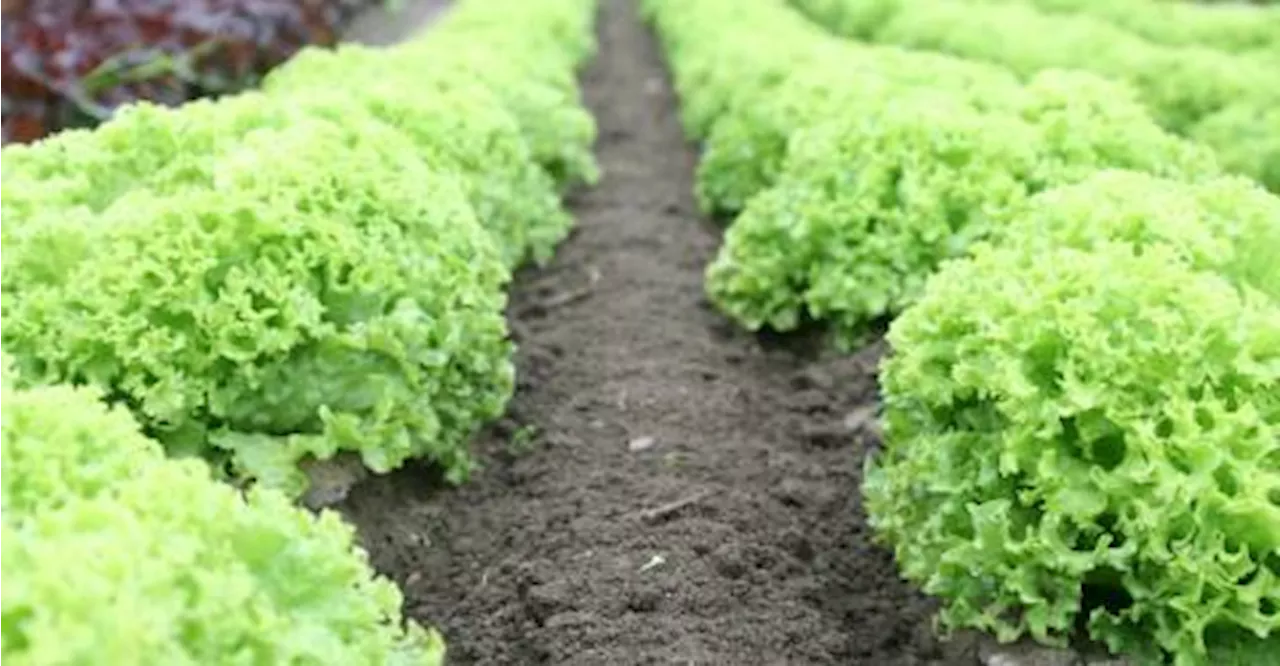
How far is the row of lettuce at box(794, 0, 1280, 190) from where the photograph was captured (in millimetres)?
10836

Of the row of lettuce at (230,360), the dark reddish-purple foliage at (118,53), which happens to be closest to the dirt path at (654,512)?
the row of lettuce at (230,360)

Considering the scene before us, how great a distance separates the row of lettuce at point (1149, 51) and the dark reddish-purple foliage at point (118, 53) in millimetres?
6069

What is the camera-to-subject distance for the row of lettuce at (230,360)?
301 centimetres

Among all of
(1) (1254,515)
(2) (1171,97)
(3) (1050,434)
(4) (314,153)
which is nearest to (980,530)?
(3) (1050,434)

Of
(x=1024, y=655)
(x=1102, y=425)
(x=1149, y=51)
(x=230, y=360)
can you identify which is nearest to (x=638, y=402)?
(x=230, y=360)

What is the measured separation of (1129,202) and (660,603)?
194cm

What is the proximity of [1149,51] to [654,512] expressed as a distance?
8.63 metres

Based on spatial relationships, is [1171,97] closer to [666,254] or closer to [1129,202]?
[666,254]

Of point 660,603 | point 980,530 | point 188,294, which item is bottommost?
point 660,603

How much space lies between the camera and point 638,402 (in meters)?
7.02

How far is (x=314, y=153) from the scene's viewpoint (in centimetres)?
571

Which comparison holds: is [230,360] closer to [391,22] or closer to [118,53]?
[118,53]

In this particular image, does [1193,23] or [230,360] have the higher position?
[230,360]

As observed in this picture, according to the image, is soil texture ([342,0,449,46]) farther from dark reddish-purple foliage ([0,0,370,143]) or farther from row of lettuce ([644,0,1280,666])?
row of lettuce ([644,0,1280,666])
